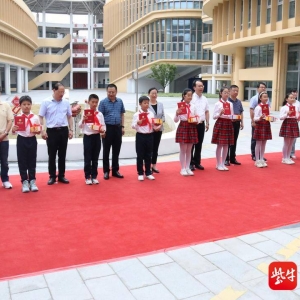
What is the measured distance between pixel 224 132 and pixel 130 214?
3179 millimetres

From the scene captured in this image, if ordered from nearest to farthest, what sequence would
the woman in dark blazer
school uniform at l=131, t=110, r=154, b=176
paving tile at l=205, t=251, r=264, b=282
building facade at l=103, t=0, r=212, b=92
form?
paving tile at l=205, t=251, r=264, b=282 → school uniform at l=131, t=110, r=154, b=176 → the woman in dark blazer → building facade at l=103, t=0, r=212, b=92

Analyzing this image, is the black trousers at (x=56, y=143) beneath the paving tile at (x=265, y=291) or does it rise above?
above

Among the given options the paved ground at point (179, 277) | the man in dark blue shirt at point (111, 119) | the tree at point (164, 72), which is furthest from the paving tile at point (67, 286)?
the tree at point (164, 72)

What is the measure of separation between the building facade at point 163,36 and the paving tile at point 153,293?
3622 centimetres

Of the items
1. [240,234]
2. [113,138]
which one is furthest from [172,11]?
[240,234]

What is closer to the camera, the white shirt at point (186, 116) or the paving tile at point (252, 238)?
the paving tile at point (252, 238)

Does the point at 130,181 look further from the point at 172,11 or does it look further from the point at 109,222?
the point at 172,11

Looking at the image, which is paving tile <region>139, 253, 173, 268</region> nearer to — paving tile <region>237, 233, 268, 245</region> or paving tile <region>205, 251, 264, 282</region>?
paving tile <region>205, 251, 264, 282</region>

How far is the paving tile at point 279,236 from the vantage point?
4613 mm

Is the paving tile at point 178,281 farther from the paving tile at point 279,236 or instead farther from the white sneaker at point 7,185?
the white sneaker at point 7,185

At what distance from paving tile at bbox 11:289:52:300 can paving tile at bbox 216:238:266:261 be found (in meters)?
1.88

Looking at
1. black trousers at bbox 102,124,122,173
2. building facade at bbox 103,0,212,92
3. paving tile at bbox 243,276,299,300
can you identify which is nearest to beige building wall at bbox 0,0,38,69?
building facade at bbox 103,0,212,92

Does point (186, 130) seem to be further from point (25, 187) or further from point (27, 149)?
point (25, 187)

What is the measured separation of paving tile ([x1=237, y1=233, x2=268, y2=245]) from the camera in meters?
4.61
